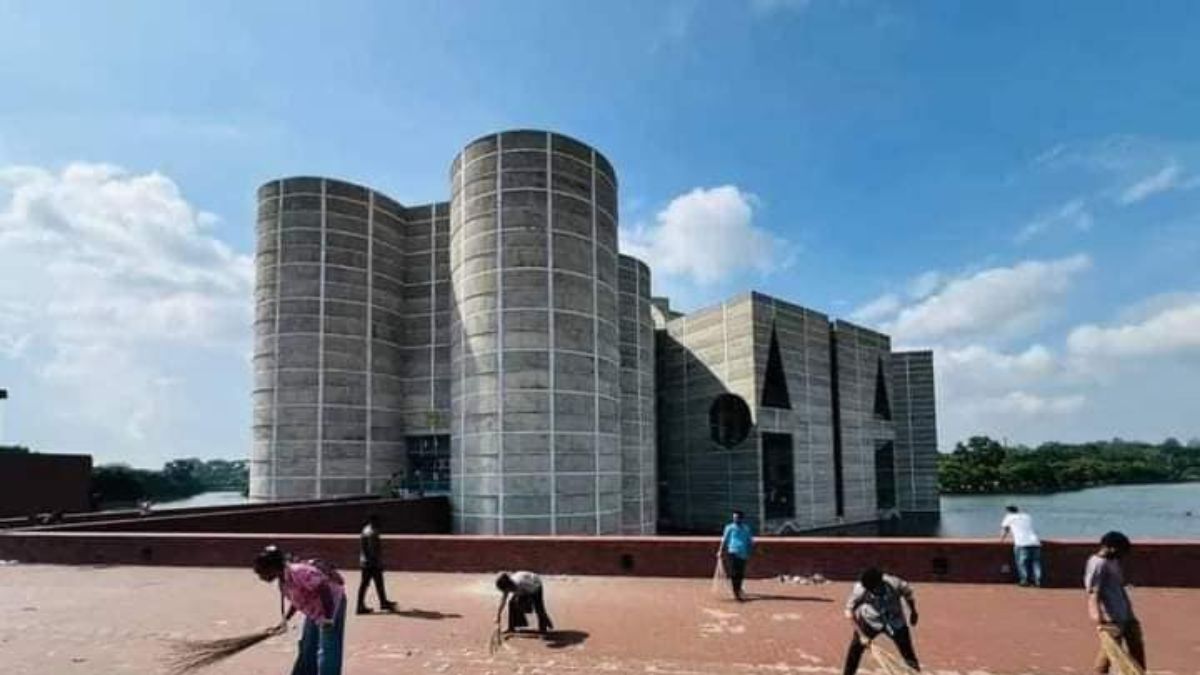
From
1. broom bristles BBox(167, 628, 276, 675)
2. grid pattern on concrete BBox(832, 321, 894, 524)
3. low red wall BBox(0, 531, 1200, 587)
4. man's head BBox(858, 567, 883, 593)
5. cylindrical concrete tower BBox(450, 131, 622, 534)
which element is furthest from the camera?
grid pattern on concrete BBox(832, 321, 894, 524)

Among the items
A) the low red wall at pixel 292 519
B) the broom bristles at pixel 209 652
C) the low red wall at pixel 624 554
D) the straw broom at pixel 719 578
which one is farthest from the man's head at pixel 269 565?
the low red wall at pixel 292 519

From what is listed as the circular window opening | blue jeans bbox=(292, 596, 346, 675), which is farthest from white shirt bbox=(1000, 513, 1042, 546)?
the circular window opening

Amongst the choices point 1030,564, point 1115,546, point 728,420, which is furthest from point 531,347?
point 1115,546

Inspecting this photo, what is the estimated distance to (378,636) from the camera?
10633 millimetres

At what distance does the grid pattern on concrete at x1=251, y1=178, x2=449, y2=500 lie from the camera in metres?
41.6

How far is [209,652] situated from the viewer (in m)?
7.60

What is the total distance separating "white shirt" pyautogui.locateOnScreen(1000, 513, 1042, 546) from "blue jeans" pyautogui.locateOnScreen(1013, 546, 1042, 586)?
12cm

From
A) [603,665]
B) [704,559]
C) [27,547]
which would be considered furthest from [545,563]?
[27,547]

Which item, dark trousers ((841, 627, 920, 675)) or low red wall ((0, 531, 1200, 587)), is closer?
dark trousers ((841, 627, 920, 675))

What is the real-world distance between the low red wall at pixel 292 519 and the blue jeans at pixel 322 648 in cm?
1756

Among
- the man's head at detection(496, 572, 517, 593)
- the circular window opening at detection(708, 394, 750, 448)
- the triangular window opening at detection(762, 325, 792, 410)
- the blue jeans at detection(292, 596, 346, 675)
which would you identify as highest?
the triangular window opening at detection(762, 325, 792, 410)

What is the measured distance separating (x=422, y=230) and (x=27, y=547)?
32716 millimetres

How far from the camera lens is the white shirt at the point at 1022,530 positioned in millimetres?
13594

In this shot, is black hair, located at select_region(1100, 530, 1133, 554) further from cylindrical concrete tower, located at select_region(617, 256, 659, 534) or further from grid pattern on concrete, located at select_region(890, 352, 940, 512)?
grid pattern on concrete, located at select_region(890, 352, 940, 512)
